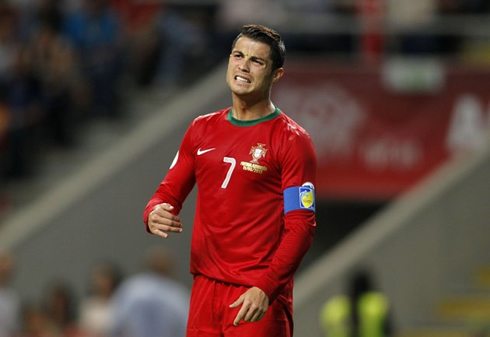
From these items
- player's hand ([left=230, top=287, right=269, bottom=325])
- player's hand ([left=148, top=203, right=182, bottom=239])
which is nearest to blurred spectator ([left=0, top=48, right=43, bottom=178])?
player's hand ([left=148, top=203, right=182, bottom=239])

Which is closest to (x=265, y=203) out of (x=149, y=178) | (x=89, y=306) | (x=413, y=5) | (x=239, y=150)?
(x=239, y=150)

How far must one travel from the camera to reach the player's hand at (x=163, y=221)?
551 centimetres

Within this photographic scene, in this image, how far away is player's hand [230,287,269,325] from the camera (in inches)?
211

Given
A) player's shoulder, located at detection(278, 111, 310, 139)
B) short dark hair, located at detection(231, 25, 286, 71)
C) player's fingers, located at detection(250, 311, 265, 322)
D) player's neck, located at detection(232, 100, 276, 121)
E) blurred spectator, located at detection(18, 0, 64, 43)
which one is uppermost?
blurred spectator, located at detection(18, 0, 64, 43)

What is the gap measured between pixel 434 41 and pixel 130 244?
4.25m

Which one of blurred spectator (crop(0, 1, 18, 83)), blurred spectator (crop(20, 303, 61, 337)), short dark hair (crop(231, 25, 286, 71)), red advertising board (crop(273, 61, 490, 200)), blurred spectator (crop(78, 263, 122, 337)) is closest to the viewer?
short dark hair (crop(231, 25, 286, 71))

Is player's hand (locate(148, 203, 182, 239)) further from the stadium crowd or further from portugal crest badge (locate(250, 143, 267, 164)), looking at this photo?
the stadium crowd

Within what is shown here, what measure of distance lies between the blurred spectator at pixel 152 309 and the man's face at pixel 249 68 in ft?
18.6

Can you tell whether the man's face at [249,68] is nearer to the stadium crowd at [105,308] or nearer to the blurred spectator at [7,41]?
the stadium crowd at [105,308]

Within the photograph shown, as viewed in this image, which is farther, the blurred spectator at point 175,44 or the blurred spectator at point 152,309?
the blurred spectator at point 175,44

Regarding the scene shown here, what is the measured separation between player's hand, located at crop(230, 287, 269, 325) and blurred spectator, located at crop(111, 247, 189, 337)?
18.7 ft

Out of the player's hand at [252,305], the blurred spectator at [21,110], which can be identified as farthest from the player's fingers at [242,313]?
the blurred spectator at [21,110]

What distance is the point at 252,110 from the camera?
18.8ft

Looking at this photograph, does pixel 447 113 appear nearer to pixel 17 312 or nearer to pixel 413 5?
pixel 413 5
